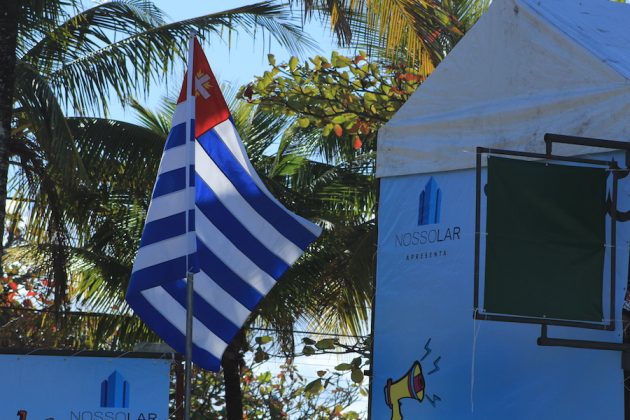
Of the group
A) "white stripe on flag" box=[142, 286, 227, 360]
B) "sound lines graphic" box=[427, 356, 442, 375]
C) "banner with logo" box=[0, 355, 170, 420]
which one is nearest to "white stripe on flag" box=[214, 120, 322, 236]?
"white stripe on flag" box=[142, 286, 227, 360]

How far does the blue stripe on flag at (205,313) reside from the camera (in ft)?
24.1

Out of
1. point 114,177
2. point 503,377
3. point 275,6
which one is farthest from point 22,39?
point 503,377

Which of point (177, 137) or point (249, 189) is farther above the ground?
point (177, 137)

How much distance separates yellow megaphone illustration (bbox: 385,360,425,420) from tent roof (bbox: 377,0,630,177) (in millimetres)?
1336

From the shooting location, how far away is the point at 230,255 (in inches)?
296

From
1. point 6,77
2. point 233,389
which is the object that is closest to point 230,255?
point 6,77

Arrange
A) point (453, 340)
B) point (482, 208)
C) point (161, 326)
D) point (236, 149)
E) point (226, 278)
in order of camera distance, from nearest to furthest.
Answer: point (482, 208) < point (453, 340) < point (161, 326) < point (226, 278) < point (236, 149)

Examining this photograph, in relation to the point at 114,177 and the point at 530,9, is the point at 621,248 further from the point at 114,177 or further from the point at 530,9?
the point at 114,177

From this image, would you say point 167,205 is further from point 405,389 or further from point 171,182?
point 405,389

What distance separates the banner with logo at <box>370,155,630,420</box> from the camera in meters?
6.16

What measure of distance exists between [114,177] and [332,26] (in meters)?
3.04

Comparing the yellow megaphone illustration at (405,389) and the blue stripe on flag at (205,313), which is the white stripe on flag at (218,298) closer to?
the blue stripe on flag at (205,313)

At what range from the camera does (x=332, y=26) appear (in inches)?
436

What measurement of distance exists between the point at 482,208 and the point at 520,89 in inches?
32.6
